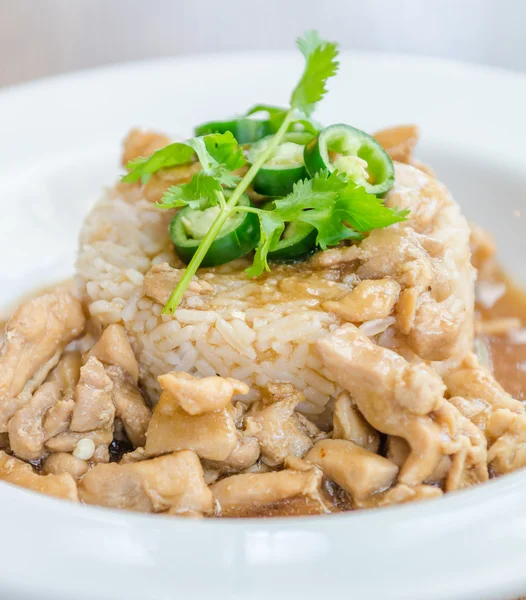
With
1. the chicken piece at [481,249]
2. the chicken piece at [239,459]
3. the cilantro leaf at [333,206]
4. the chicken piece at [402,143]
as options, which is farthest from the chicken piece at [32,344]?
the chicken piece at [481,249]

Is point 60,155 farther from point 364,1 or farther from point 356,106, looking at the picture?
point 364,1

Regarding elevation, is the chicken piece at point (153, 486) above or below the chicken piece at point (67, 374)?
above

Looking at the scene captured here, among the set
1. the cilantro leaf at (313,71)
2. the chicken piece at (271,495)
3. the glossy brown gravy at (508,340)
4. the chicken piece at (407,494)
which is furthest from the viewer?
the glossy brown gravy at (508,340)

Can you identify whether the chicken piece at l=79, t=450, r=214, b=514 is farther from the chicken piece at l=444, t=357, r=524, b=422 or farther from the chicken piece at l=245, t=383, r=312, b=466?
the chicken piece at l=444, t=357, r=524, b=422

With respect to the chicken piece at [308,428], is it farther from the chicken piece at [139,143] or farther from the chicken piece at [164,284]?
the chicken piece at [139,143]

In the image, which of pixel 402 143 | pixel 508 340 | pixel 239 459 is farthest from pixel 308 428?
pixel 402 143

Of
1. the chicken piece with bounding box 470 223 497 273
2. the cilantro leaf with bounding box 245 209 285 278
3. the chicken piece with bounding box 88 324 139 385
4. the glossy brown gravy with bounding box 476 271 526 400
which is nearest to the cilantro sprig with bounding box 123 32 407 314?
the cilantro leaf with bounding box 245 209 285 278
